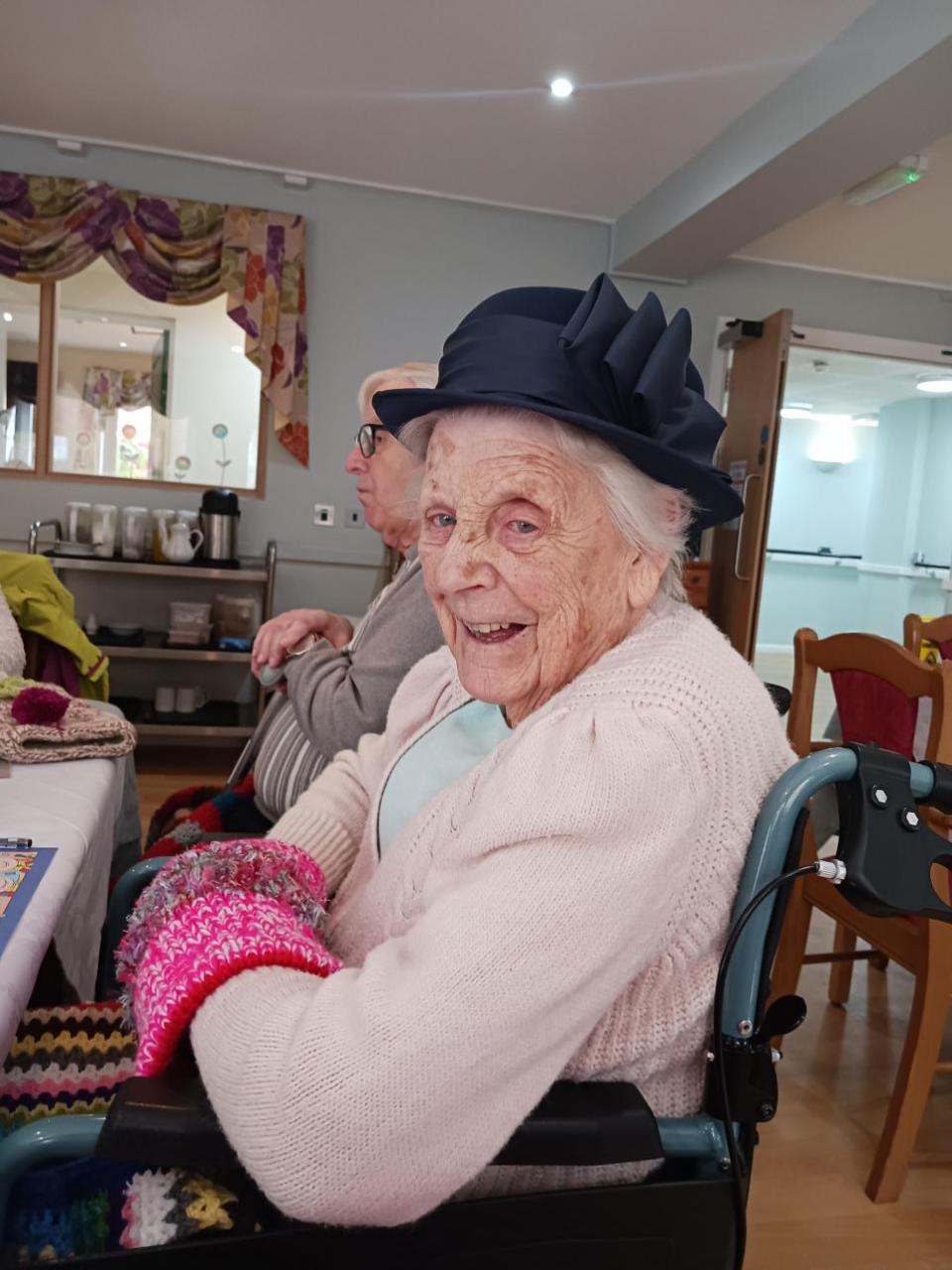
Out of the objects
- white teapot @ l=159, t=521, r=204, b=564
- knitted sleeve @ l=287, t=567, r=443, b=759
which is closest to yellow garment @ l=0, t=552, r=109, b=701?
white teapot @ l=159, t=521, r=204, b=564

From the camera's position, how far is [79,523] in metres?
4.16

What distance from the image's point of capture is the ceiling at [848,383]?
22.9 feet

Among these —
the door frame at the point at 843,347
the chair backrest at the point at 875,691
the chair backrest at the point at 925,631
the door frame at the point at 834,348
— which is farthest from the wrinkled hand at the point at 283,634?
the door frame at the point at 843,347

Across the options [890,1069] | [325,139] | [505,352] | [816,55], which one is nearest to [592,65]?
[816,55]

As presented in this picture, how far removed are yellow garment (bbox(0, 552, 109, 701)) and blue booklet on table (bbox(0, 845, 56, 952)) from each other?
1.58 meters

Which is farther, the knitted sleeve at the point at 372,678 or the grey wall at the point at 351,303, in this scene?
the grey wall at the point at 351,303

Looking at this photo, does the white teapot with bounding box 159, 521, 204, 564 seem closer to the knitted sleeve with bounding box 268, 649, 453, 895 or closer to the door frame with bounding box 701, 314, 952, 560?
the door frame with bounding box 701, 314, 952, 560

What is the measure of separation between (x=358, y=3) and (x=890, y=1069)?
10.6ft

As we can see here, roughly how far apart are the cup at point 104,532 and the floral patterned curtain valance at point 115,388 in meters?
0.60

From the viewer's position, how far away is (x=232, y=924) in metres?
0.72

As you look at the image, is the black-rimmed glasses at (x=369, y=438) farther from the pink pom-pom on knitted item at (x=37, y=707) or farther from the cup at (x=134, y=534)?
the cup at (x=134, y=534)

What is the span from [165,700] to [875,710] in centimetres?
323

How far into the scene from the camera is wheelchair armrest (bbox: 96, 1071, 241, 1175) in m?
0.61

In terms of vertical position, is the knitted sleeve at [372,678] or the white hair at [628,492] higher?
the white hair at [628,492]
